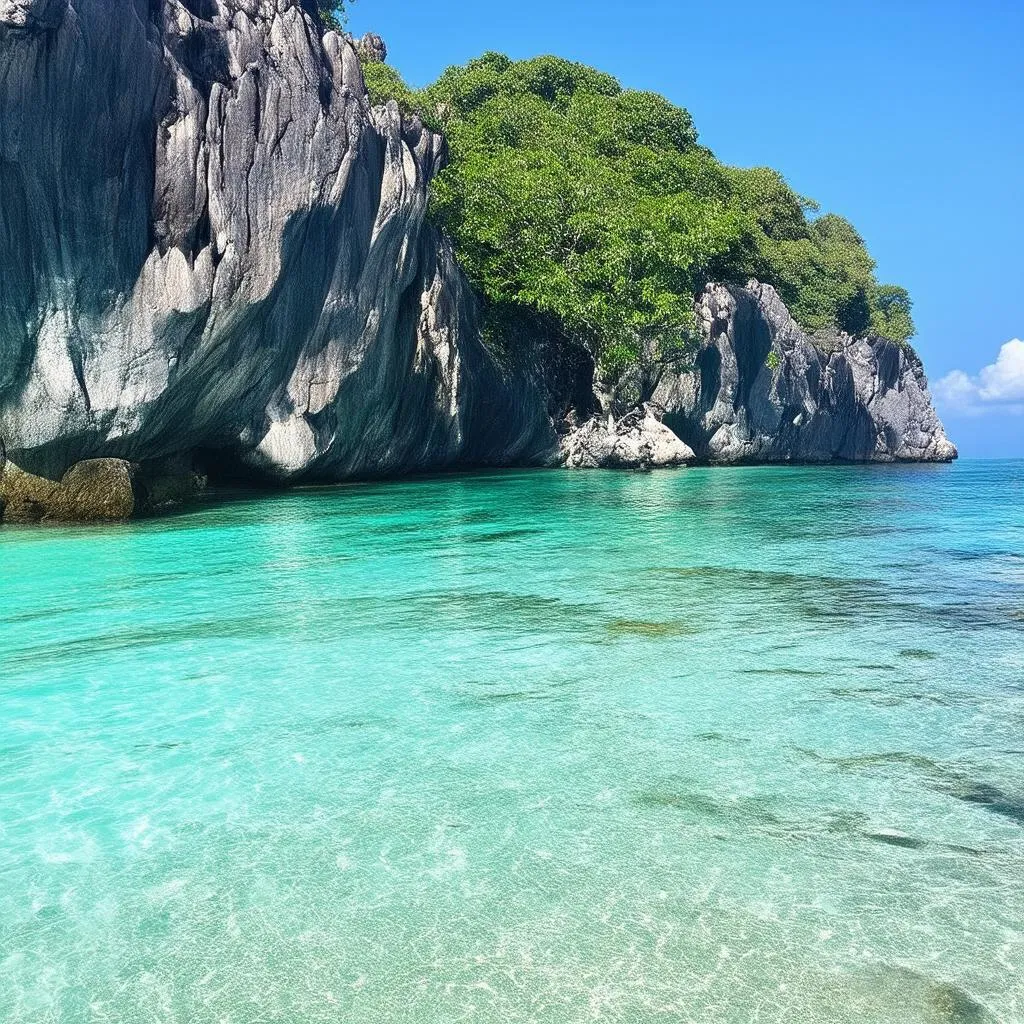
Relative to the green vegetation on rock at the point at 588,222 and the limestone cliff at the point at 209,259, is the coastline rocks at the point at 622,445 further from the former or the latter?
the limestone cliff at the point at 209,259

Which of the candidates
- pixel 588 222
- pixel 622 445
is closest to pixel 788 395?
pixel 622 445

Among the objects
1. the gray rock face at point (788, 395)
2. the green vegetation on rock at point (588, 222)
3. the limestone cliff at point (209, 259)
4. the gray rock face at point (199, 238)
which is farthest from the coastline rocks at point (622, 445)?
the gray rock face at point (199, 238)

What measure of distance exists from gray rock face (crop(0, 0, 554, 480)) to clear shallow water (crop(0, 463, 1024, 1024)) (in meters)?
9.06

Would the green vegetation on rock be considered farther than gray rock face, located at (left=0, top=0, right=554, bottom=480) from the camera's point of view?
Yes

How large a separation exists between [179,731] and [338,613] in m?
3.38

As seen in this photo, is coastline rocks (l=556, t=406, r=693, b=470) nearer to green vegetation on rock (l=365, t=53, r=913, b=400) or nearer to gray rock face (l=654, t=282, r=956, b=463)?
green vegetation on rock (l=365, t=53, r=913, b=400)

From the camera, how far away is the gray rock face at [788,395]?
45094 mm

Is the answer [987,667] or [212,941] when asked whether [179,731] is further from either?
[987,667]

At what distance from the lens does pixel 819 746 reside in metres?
5.15

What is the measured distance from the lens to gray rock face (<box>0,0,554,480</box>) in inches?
658

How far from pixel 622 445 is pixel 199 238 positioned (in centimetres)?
1993

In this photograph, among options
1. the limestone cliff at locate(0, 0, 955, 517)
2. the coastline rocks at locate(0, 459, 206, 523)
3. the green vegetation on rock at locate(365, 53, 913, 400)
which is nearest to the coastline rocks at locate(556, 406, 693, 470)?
the green vegetation on rock at locate(365, 53, 913, 400)

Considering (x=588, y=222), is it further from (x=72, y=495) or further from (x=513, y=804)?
(x=513, y=804)

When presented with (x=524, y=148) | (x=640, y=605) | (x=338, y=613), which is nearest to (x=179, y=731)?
(x=338, y=613)
